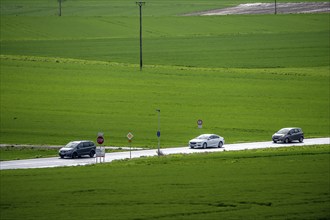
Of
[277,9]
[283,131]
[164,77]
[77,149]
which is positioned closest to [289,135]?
[283,131]

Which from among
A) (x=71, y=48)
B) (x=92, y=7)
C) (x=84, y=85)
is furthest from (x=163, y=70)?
(x=92, y=7)

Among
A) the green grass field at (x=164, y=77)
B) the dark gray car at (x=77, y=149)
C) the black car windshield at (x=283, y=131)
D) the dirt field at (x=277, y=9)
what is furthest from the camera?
the dirt field at (x=277, y=9)

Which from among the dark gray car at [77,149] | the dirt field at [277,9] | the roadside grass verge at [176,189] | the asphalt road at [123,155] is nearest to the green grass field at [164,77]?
the asphalt road at [123,155]

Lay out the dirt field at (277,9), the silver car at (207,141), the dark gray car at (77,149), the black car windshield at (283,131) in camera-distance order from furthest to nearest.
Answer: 1. the dirt field at (277,9)
2. the black car windshield at (283,131)
3. the silver car at (207,141)
4. the dark gray car at (77,149)

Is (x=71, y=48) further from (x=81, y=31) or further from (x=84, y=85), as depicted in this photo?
(x=84, y=85)

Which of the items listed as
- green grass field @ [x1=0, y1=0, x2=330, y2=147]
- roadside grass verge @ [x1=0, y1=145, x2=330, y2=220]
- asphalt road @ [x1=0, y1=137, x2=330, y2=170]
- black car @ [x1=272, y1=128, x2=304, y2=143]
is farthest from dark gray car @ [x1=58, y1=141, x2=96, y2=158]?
black car @ [x1=272, y1=128, x2=304, y2=143]

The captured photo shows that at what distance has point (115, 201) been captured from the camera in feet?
131

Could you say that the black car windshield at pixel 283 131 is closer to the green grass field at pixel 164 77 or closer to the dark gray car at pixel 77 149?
the green grass field at pixel 164 77

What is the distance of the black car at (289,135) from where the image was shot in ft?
239

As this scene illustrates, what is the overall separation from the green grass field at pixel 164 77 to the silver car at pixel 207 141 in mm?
2790

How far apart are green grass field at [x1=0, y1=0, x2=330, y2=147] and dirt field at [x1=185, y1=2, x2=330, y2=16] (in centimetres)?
899

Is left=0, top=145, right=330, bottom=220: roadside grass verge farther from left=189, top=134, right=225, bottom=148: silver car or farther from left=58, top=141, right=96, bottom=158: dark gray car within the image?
left=189, top=134, right=225, bottom=148: silver car

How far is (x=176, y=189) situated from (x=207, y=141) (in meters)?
26.9

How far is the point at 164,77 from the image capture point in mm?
104188
